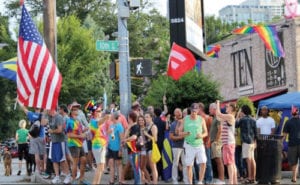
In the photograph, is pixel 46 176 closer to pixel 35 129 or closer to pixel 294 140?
pixel 35 129

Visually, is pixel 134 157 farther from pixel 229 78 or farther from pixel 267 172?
pixel 229 78

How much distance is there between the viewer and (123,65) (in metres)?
16.9

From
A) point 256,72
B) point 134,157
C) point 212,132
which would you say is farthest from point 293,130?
point 256,72

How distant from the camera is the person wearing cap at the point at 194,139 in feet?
47.1

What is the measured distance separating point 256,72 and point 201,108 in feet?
64.4

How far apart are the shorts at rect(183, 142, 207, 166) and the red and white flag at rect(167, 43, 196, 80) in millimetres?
3626

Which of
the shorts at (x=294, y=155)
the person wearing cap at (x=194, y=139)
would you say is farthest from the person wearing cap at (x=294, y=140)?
the person wearing cap at (x=194, y=139)

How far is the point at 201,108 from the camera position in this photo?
15453 millimetres

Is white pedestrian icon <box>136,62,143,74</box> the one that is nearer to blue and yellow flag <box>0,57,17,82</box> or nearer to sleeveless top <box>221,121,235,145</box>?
sleeveless top <box>221,121,235,145</box>

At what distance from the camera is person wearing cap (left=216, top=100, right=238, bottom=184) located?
48.1 feet

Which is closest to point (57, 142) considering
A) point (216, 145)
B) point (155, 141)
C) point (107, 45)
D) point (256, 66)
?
point (155, 141)

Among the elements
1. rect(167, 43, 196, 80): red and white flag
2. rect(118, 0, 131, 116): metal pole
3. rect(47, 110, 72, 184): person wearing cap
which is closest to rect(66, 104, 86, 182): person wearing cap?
rect(47, 110, 72, 184): person wearing cap

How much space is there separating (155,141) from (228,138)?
1624 millimetres

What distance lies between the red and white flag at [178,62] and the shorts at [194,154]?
363 centimetres
